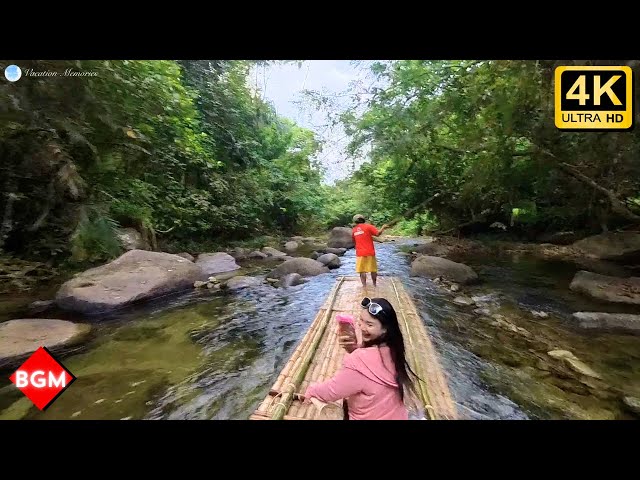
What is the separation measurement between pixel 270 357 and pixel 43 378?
5.65 feet

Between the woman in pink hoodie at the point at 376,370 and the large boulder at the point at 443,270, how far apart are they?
4.81m

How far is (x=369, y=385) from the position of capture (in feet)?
4.48

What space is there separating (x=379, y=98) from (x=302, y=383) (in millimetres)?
5539

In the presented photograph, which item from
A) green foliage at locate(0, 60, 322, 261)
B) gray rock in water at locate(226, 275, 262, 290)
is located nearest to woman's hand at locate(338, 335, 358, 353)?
green foliage at locate(0, 60, 322, 261)

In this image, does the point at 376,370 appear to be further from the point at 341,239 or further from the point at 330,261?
the point at 341,239

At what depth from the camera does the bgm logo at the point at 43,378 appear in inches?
73.6

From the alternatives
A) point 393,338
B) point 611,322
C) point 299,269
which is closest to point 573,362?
point 611,322

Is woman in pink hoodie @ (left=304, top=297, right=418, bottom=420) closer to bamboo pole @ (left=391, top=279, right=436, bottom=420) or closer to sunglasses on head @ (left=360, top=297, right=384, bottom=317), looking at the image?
sunglasses on head @ (left=360, top=297, right=384, bottom=317)

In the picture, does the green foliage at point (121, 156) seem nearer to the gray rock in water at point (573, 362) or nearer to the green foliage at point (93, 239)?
the green foliage at point (93, 239)

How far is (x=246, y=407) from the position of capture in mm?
2371

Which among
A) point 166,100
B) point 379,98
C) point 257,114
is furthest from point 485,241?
point 166,100

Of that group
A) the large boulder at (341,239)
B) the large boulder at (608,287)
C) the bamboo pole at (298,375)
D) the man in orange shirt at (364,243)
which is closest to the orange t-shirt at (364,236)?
the man in orange shirt at (364,243)
